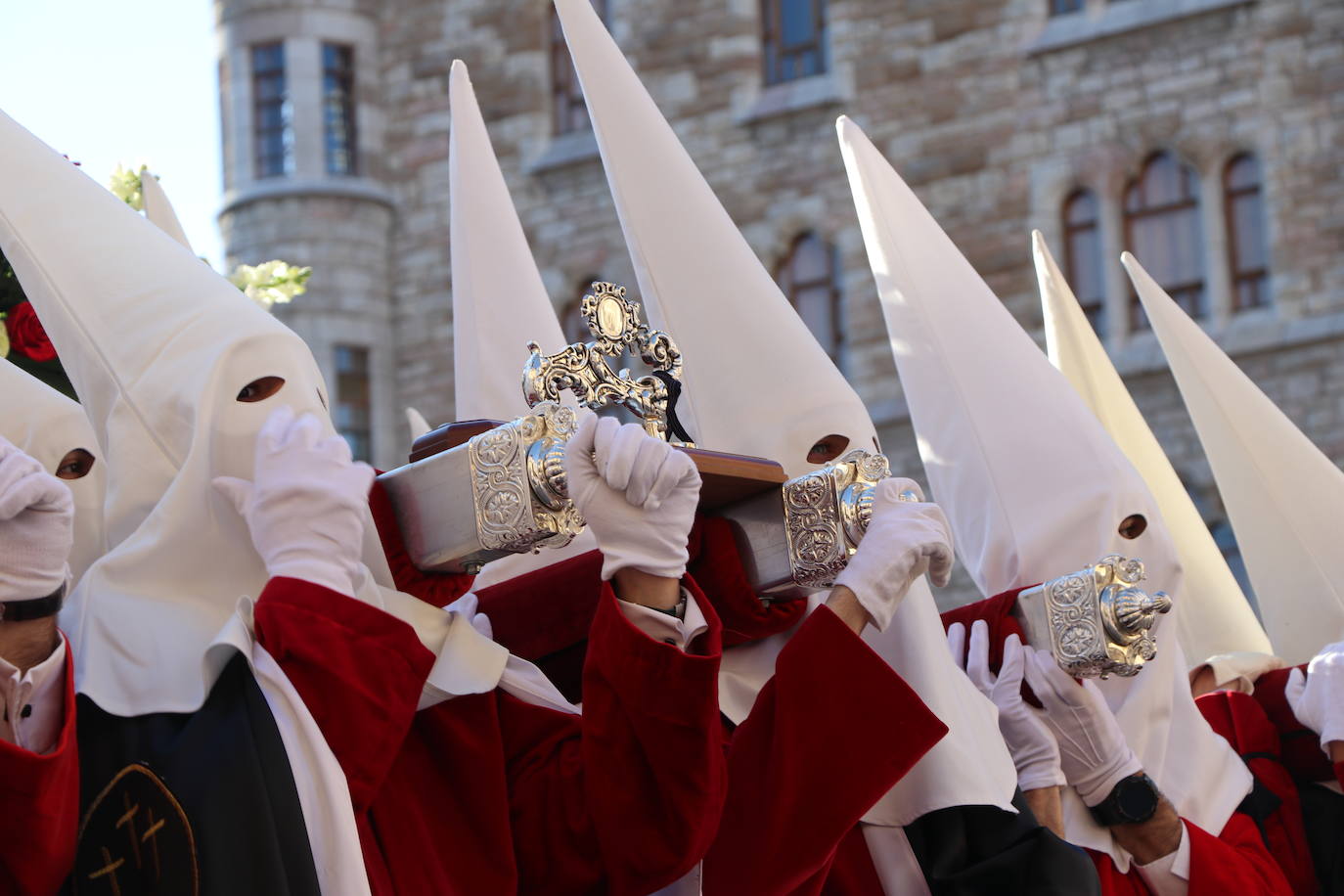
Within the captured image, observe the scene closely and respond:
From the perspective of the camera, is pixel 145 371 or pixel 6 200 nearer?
pixel 145 371

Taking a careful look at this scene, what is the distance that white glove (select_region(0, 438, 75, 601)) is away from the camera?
98.0 inches

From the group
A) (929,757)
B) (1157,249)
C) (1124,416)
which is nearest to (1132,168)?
(1157,249)

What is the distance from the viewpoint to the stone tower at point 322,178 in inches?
711

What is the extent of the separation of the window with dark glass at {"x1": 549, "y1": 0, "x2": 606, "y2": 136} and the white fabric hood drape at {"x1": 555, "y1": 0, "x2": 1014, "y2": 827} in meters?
13.9

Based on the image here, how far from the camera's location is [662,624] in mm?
2834

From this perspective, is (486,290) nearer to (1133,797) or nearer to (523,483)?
(523,483)

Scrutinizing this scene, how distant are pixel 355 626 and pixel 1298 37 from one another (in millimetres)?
13225

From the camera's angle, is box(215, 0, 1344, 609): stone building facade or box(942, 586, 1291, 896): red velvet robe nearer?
box(942, 586, 1291, 896): red velvet robe

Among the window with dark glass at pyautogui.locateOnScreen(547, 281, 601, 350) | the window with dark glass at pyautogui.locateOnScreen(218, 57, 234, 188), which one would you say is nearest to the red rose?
the window with dark glass at pyautogui.locateOnScreen(547, 281, 601, 350)

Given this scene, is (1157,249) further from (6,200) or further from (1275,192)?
(6,200)

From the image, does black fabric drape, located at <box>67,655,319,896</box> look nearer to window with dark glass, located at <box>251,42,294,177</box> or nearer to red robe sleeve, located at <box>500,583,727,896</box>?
red robe sleeve, located at <box>500,583,727,896</box>

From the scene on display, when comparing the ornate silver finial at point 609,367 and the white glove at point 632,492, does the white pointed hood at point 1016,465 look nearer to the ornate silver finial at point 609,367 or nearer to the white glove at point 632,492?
the ornate silver finial at point 609,367

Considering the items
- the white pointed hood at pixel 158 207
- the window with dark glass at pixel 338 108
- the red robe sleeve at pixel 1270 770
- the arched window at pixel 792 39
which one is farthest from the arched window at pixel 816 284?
the white pointed hood at pixel 158 207

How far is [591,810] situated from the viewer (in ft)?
9.55
